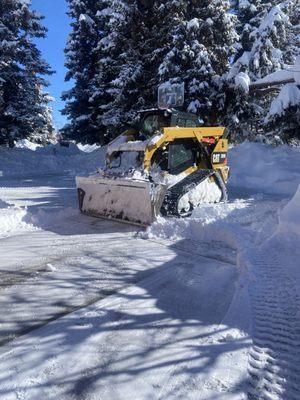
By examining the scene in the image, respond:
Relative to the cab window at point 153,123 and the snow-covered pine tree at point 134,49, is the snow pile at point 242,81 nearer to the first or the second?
the snow-covered pine tree at point 134,49

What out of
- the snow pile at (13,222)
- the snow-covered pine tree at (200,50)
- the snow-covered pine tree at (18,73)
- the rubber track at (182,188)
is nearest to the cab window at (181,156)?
the rubber track at (182,188)

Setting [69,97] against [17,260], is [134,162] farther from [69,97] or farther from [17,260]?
[69,97]

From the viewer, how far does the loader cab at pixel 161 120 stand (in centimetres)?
924

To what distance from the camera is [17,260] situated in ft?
18.6

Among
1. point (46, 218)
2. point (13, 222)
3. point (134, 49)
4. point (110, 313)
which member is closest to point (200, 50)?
point (134, 49)

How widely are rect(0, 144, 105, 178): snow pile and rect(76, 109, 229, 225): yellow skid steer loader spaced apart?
9610 millimetres

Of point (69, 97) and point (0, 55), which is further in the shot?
point (69, 97)

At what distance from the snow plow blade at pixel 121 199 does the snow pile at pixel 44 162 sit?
9.82 metres

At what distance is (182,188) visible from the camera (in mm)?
8453

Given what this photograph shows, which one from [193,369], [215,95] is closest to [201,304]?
[193,369]

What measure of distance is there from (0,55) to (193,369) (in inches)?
850

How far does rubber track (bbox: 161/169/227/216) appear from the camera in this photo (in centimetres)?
812

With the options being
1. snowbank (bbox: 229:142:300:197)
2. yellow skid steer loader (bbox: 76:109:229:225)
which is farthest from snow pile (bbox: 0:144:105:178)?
yellow skid steer loader (bbox: 76:109:229:225)

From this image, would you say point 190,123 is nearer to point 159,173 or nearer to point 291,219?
point 159,173
